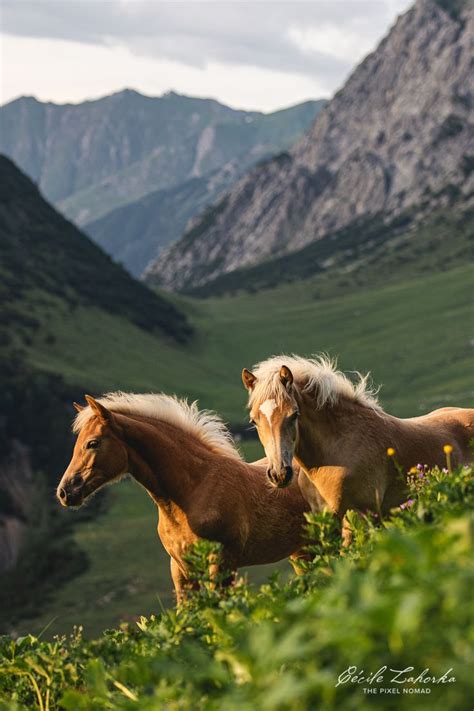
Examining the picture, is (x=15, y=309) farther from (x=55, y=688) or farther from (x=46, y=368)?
(x=55, y=688)

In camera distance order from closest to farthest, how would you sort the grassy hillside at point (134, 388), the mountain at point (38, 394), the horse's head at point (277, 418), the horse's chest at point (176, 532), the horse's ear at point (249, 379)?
the horse's head at point (277, 418), the horse's ear at point (249, 379), the horse's chest at point (176, 532), the grassy hillside at point (134, 388), the mountain at point (38, 394)

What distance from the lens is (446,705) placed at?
14.5 feet

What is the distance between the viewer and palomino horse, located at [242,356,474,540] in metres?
12.2

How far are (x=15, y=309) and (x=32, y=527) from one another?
80230mm

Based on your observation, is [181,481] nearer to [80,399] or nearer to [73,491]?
[73,491]

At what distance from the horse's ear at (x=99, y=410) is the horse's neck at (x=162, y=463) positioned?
0.30 metres

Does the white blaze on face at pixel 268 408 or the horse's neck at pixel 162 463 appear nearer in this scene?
the white blaze on face at pixel 268 408

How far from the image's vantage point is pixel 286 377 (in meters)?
12.3

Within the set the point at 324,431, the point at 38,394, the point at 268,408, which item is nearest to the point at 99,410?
the point at 268,408

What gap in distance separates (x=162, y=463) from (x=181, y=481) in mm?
375

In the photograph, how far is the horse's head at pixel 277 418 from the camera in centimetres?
1179

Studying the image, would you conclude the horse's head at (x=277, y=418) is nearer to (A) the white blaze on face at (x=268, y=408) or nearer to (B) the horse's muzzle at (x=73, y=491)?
(A) the white blaze on face at (x=268, y=408)

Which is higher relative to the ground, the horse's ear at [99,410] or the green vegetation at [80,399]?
the horse's ear at [99,410]

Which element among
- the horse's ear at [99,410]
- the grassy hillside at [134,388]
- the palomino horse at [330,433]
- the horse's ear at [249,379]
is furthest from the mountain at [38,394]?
the horse's ear at [249,379]
